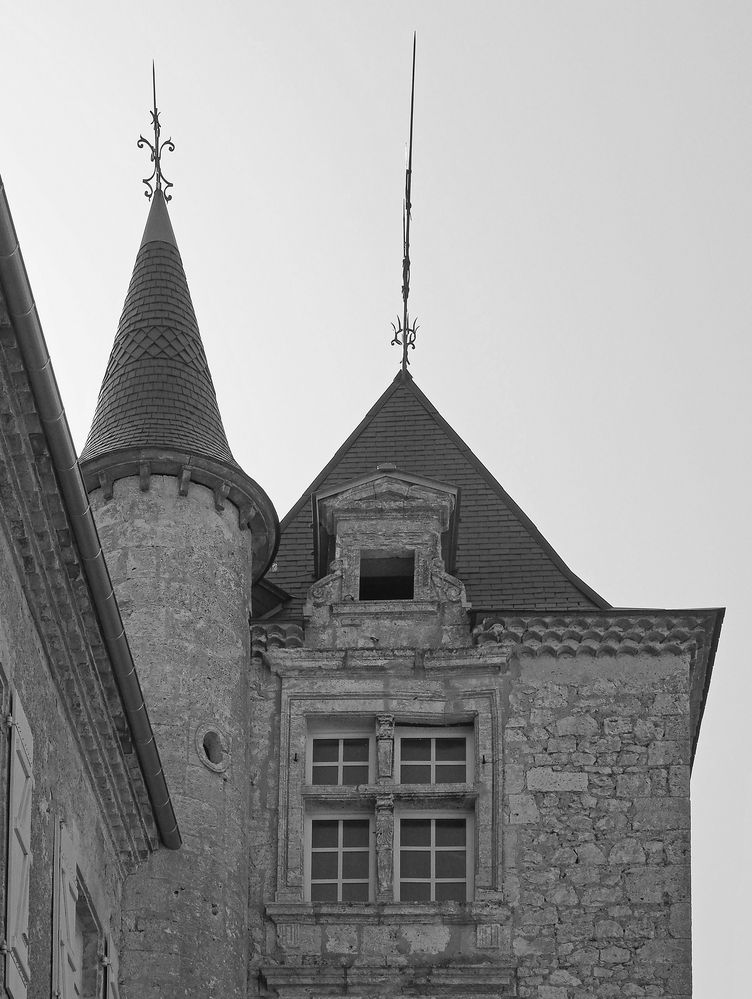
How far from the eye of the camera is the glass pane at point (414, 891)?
2037 cm

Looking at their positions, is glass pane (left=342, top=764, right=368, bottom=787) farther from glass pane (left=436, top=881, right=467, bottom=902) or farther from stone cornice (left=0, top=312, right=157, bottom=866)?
stone cornice (left=0, top=312, right=157, bottom=866)

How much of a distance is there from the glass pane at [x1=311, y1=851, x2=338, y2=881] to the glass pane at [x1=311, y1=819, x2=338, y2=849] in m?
0.10

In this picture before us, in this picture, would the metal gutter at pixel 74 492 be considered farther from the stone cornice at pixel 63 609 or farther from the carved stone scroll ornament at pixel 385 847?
the carved stone scroll ornament at pixel 385 847

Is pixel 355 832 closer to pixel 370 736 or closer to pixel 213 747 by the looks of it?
pixel 370 736

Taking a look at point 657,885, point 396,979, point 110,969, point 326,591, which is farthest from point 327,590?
point 110,969

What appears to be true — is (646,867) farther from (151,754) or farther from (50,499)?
(50,499)

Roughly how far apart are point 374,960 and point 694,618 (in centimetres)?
398

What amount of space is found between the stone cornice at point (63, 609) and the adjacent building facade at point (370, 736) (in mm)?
758

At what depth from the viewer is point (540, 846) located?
66.6 ft

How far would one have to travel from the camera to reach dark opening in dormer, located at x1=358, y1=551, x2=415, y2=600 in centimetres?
2222

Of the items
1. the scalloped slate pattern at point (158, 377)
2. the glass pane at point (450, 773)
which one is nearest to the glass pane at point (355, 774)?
the glass pane at point (450, 773)

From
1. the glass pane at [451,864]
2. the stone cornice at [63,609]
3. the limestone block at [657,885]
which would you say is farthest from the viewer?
the glass pane at [451,864]

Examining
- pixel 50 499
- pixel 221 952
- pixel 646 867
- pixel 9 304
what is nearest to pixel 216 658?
pixel 221 952

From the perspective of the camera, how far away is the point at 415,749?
69.4 ft
